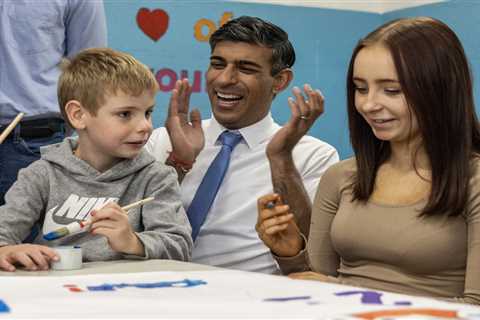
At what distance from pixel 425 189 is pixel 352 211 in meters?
0.15

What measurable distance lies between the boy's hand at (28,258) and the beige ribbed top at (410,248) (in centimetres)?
54

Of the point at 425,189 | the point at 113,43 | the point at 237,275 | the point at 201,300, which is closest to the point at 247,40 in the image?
the point at 425,189

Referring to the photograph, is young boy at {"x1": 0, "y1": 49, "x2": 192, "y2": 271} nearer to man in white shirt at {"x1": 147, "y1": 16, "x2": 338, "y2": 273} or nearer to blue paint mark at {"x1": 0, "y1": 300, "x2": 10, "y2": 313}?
man in white shirt at {"x1": 147, "y1": 16, "x2": 338, "y2": 273}

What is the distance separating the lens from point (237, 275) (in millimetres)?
1109

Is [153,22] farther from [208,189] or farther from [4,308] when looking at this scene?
[4,308]

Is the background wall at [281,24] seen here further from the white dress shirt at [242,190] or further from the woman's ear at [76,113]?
the woman's ear at [76,113]

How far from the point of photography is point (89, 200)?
5.21 feet

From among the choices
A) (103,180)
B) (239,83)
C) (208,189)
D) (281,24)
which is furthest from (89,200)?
(281,24)

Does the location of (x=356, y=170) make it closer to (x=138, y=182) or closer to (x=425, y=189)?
(x=425, y=189)

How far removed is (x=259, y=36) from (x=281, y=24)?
7.01 feet

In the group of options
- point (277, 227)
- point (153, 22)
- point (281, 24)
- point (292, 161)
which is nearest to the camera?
point (277, 227)

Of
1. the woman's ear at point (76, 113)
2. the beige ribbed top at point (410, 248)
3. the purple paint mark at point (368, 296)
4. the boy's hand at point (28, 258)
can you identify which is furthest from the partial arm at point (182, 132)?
the purple paint mark at point (368, 296)

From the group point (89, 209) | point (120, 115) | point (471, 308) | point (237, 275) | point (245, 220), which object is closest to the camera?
point (471, 308)

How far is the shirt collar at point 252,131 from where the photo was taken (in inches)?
82.0
